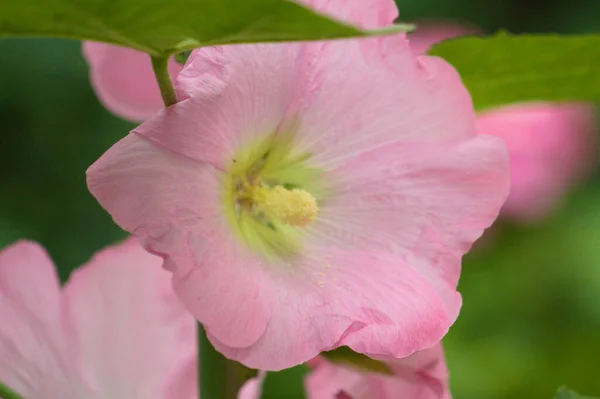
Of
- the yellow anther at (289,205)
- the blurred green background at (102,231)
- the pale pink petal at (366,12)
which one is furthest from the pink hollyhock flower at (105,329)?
the blurred green background at (102,231)

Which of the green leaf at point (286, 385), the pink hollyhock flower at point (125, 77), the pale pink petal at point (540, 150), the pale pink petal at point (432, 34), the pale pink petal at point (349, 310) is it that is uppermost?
the pink hollyhock flower at point (125, 77)

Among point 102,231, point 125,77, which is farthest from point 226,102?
point 102,231

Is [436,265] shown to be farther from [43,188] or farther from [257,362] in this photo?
[43,188]

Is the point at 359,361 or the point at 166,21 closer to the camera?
the point at 166,21

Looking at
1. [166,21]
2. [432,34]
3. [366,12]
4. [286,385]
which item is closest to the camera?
[166,21]

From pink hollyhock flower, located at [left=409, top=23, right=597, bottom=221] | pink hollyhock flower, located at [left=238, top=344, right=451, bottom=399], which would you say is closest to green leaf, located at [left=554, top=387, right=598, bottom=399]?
pink hollyhock flower, located at [left=238, top=344, right=451, bottom=399]

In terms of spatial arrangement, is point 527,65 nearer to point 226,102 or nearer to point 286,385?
point 226,102

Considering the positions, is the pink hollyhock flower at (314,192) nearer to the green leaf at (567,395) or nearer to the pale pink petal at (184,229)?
the pale pink petal at (184,229)
